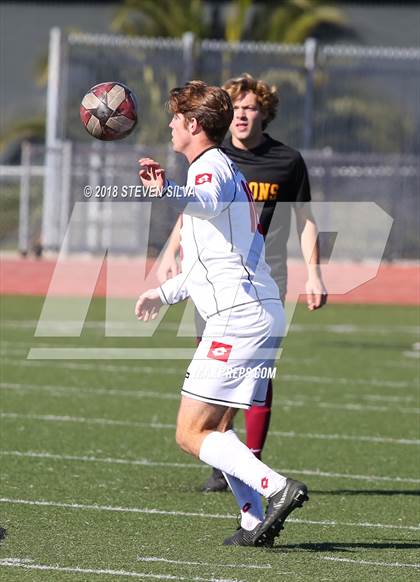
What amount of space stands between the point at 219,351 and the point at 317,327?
36.3ft

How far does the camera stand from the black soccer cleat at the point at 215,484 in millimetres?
7766

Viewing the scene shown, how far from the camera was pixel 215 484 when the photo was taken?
779cm

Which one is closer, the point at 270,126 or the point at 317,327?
the point at 317,327

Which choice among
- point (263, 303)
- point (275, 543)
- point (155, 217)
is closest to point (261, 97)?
point (263, 303)

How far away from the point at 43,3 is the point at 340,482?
29.3m

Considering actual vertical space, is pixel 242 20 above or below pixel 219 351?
below

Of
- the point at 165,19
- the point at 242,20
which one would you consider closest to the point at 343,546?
the point at 242,20

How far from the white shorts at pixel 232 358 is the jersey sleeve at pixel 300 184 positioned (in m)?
1.99

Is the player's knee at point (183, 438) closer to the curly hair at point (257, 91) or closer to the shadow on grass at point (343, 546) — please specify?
the shadow on grass at point (343, 546)

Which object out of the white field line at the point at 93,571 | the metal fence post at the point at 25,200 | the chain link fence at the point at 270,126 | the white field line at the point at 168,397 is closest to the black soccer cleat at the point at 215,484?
the white field line at the point at 93,571

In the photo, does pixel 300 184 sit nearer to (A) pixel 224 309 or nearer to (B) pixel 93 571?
(A) pixel 224 309

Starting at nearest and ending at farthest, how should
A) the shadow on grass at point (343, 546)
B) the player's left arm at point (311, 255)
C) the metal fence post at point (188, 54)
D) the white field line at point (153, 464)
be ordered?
the shadow on grass at point (343, 546) < the player's left arm at point (311, 255) < the white field line at point (153, 464) < the metal fence post at point (188, 54)

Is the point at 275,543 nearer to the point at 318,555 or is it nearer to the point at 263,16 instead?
the point at 318,555

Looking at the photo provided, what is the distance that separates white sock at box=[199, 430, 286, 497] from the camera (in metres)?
5.84
